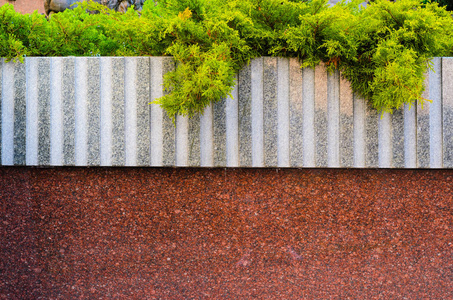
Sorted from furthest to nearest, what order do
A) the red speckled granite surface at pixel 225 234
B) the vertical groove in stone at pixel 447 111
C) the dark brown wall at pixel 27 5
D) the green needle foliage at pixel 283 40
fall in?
the dark brown wall at pixel 27 5
the red speckled granite surface at pixel 225 234
the vertical groove in stone at pixel 447 111
the green needle foliage at pixel 283 40

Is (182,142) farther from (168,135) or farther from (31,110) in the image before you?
(31,110)

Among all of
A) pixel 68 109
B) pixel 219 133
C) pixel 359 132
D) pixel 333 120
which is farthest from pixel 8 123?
pixel 359 132

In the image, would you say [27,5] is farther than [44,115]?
Yes

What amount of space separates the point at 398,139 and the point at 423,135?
0.22 meters

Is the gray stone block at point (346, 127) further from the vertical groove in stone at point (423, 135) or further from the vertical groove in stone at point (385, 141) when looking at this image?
the vertical groove in stone at point (423, 135)

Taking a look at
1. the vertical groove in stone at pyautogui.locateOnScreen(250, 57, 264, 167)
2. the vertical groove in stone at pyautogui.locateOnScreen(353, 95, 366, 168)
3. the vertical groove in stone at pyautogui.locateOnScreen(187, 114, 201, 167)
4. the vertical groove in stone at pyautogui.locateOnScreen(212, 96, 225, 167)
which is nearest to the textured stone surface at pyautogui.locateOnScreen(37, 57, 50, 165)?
the vertical groove in stone at pyautogui.locateOnScreen(187, 114, 201, 167)

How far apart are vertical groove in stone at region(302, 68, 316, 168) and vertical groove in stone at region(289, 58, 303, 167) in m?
0.03

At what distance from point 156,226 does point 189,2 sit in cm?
194

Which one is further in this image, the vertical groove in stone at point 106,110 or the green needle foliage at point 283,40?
the vertical groove in stone at point 106,110

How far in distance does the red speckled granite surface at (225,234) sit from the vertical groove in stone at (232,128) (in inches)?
7.2

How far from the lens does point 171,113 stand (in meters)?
2.66

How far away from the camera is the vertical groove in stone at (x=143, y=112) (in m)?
2.88

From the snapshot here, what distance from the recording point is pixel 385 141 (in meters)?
2.88

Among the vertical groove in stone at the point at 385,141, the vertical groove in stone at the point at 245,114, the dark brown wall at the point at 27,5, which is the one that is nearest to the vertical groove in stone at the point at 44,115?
the vertical groove in stone at the point at 245,114
